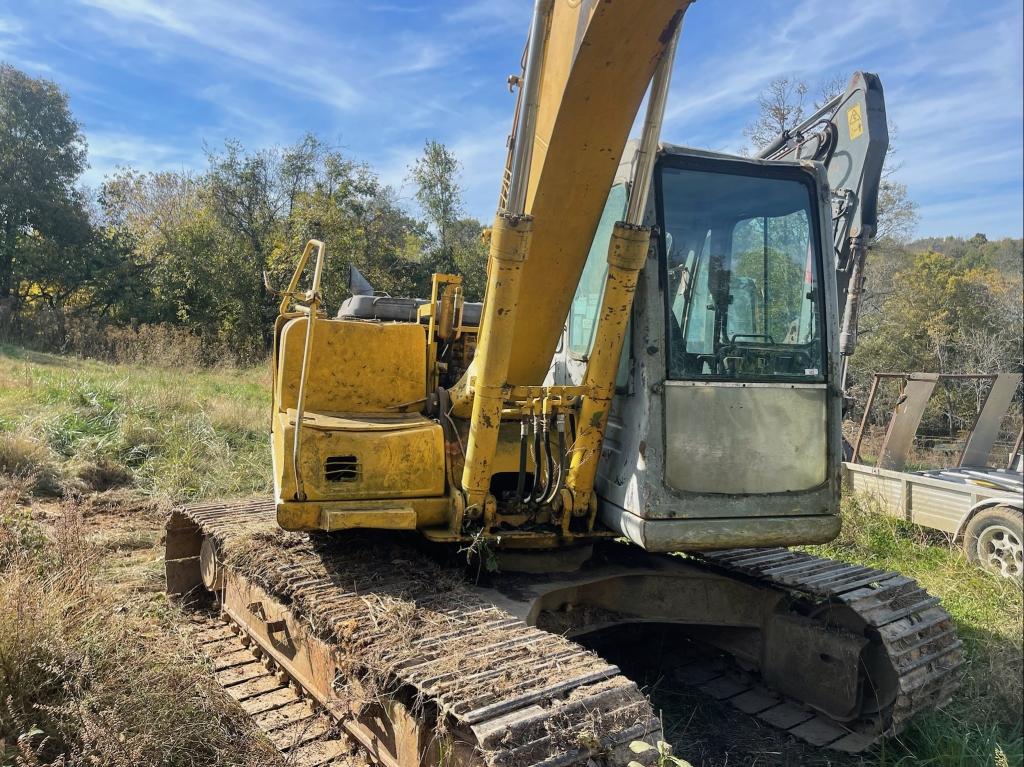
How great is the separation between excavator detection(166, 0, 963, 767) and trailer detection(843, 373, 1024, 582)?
8.70ft

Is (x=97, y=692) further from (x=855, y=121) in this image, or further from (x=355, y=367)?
(x=855, y=121)

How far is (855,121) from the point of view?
5070mm

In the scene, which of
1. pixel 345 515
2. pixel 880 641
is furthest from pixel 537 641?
pixel 880 641

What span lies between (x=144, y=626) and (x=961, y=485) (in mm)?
6519

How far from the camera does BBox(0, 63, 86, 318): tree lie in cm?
2134

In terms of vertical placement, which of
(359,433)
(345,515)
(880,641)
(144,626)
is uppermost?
(359,433)

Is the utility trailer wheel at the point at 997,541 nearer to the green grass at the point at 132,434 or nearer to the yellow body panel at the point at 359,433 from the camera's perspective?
the yellow body panel at the point at 359,433

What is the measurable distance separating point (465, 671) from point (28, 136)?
25648mm

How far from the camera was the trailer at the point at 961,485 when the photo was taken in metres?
6.19

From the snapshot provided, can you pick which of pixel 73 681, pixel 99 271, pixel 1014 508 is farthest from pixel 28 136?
pixel 1014 508

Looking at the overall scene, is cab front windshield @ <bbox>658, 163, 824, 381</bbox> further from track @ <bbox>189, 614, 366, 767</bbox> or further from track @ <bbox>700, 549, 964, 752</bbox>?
track @ <bbox>189, 614, 366, 767</bbox>

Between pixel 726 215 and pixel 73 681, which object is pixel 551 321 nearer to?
pixel 726 215

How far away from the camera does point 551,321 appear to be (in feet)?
10.6

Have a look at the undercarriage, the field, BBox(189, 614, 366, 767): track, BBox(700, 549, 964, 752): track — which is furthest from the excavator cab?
BBox(189, 614, 366, 767): track
